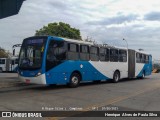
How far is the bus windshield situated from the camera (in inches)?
665

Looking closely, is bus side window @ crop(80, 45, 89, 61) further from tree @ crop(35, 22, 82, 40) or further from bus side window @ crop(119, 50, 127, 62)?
tree @ crop(35, 22, 82, 40)

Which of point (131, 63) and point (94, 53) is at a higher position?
point (94, 53)

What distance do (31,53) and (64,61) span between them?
6.59 ft

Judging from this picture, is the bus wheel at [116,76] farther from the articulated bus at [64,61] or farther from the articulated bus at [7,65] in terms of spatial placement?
the articulated bus at [7,65]

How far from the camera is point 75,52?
19.2 meters

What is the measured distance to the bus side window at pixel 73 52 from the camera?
61.2 ft

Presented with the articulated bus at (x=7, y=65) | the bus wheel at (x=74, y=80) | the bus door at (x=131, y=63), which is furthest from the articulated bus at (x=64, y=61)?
the articulated bus at (x=7, y=65)

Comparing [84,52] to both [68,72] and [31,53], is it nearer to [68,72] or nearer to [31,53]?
[68,72]

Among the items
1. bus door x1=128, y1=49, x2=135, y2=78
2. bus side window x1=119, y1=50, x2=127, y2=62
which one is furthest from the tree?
bus side window x1=119, y1=50, x2=127, y2=62

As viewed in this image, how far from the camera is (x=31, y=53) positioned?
17344mm

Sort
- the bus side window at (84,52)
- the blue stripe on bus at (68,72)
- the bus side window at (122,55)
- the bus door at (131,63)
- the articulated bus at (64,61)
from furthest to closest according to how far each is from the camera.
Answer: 1. the bus door at (131,63)
2. the bus side window at (122,55)
3. the bus side window at (84,52)
4. the blue stripe on bus at (68,72)
5. the articulated bus at (64,61)

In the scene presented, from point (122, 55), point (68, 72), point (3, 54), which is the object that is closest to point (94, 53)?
point (68, 72)
